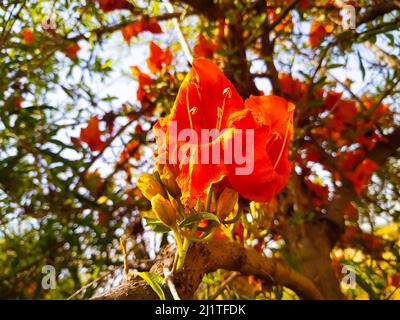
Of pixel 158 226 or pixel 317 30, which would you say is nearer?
pixel 158 226

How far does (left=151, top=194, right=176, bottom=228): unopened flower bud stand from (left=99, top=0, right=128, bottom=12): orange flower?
1158mm

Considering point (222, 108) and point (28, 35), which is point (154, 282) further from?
point (28, 35)

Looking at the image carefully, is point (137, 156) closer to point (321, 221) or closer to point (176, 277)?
point (321, 221)

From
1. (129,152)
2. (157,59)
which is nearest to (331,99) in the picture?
(157,59)

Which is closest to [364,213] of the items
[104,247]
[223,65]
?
[223,65]

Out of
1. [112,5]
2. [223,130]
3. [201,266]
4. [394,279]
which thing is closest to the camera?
[223,130]

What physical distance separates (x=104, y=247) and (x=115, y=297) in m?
1.00

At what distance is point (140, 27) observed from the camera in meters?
1.72

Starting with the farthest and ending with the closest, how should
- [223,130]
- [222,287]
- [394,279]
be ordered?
[394,279] < [222,287] < [223,130]

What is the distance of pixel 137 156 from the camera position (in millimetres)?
2000

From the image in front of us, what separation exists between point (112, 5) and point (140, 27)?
13cm

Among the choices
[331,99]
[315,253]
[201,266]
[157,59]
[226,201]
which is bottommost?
[315,253]

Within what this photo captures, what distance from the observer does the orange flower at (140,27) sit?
1.69 metres

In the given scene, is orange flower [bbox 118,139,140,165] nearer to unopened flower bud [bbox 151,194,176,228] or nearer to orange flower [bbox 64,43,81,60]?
orange flower [bbox 64,43,81,60]
